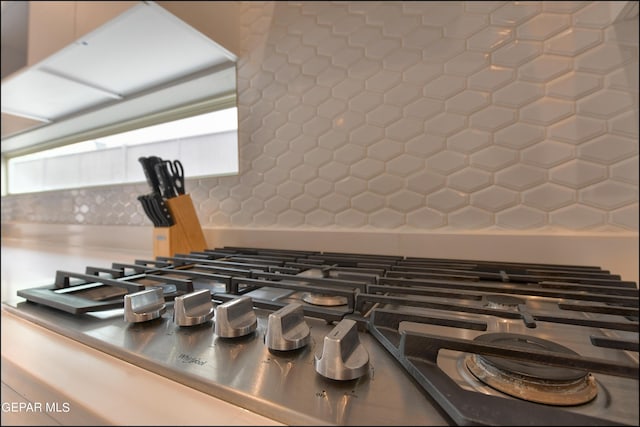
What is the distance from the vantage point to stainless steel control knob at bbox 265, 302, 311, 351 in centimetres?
32

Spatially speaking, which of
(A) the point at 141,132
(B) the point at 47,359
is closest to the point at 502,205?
(B) the point at 47,359

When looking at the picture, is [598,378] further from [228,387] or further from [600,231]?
[600,231]

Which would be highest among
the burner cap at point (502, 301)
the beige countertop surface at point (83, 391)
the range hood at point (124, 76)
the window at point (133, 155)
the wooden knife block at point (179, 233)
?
the range hood at point (124, 76)

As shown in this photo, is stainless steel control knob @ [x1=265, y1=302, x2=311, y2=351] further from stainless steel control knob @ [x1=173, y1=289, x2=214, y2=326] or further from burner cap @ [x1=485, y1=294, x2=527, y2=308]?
burner cap @ [x1=485, y1=294, x2=527, y2=308]

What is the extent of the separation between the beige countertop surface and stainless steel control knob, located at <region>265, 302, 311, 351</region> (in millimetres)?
73

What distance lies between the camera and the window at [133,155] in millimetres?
1256

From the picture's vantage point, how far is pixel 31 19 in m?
1.12

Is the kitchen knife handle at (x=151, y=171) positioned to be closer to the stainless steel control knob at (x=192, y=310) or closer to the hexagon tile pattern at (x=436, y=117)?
the hexagon tile pattern at (x=436, y=117)

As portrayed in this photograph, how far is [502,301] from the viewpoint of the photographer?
491 millimetres

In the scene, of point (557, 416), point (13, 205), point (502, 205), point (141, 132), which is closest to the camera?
point (557, 416)

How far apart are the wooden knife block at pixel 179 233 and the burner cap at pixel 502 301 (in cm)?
90

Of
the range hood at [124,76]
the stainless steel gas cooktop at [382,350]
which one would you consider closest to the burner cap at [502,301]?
the stainless steel gas cooktop at [382,350]

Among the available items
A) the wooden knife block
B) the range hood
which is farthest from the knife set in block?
the range hood

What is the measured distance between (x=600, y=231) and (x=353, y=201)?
0.60m
